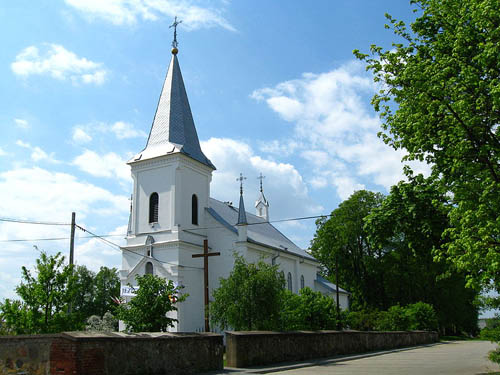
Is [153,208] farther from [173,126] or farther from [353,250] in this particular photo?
[353,250]

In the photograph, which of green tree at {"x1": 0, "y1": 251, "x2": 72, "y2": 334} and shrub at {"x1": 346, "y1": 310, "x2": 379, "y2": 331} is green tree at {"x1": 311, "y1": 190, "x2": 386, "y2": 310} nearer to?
shrub at {"x1": 346, "y1": 310, "x2": 379, "y2": 331}

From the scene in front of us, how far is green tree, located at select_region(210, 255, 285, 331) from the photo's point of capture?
2241cm

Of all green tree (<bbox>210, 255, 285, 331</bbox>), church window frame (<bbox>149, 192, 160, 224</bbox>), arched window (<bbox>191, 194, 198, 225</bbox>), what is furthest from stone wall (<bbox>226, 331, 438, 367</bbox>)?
church window frame (<bbox>149, 192, 160, 224</bbox>)

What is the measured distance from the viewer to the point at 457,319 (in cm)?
5934

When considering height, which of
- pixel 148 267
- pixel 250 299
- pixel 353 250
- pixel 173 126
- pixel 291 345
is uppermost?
pixel 173 126

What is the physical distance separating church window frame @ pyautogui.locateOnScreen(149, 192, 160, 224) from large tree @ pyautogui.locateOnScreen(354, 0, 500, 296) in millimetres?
23455

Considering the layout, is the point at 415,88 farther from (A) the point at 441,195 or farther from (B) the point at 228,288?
(B) the point at 228,288

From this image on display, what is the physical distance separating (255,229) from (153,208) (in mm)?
11883

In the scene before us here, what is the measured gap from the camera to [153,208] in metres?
35.4

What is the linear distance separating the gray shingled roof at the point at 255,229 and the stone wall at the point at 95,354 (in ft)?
73.1

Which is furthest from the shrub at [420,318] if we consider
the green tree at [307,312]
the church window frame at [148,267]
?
the church window frame at [148,267]

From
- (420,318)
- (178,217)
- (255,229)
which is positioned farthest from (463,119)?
(420,318)

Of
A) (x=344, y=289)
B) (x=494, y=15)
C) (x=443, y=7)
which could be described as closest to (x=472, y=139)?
(x=494, y=15)

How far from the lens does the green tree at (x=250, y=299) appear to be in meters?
22.4
